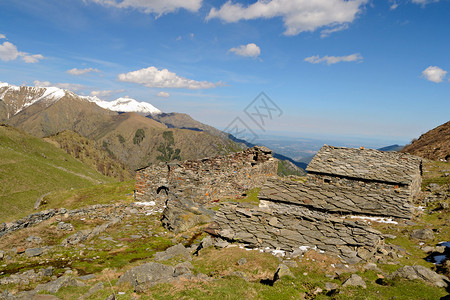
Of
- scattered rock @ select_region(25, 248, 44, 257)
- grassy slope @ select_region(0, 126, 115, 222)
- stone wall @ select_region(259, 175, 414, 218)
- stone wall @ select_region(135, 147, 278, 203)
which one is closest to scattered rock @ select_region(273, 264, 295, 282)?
stone wall @ select_region(259, 175, 414, 218)

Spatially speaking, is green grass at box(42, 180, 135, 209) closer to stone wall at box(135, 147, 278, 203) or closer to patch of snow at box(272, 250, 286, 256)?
stone wall at box(135, 147, 278, 203)

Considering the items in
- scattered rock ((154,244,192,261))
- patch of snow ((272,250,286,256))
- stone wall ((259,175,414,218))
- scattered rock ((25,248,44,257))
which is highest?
stone wall ((259,175,414,218))

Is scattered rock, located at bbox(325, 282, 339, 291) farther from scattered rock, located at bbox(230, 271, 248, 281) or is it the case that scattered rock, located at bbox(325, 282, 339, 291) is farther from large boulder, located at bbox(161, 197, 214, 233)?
large boulder, located at bbox(161, 197, 214, 233)

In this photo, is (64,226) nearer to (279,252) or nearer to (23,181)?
(279,252)

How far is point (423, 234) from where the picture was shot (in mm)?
12695

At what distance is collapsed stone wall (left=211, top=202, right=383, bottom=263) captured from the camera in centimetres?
1127

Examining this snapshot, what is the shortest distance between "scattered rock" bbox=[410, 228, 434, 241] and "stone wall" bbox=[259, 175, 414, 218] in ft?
7.09

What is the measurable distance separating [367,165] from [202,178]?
15128 millimetres

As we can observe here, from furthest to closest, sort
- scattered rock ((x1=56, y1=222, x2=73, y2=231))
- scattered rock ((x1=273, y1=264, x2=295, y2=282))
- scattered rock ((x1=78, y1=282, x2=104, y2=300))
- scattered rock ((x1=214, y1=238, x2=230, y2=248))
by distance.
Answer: scattered rock ((x1=56, y1=222, x2=73, y2=231)), scattered rock ((x1=214, y1=238, x2=230, y2=248)), scattered rock ((x1=273, y1=264, x2=295, y2=282)), scattered rock ((x1=78, y1=282, x2=104, y2=300))

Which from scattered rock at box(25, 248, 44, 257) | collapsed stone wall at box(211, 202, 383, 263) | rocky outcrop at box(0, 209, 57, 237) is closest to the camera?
collapsed stone wall at box(211, 202, 383, 263)

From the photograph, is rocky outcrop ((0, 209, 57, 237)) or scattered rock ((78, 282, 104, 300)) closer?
scattered rock ((78, 282, 104, 300))

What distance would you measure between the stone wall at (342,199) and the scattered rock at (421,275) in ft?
20.1

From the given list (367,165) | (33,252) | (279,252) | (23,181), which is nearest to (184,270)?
(279,252)

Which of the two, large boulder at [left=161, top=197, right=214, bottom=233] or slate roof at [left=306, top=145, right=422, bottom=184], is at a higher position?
slate roof at [left=306, top=145, right=422, bottom=184]
